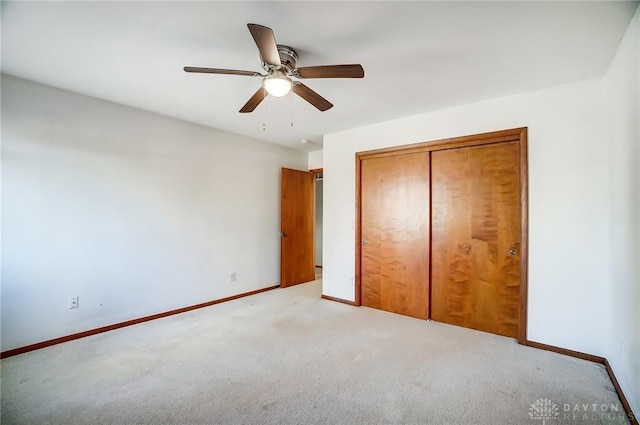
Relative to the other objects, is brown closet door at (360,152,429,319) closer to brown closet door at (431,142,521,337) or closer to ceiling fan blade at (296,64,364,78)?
brown closet door at (431,142,521,337)

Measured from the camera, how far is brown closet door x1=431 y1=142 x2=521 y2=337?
2.91m

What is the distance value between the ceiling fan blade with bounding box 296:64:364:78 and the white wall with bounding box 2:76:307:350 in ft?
8.00

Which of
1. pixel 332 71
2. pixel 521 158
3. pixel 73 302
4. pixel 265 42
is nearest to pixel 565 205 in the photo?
pixel 521 158

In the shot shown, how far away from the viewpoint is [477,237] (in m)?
3.10

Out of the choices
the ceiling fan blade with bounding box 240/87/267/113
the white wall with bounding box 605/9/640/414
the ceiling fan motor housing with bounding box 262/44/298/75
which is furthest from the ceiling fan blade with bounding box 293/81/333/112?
the white wall with bounding box 605/9/640/414

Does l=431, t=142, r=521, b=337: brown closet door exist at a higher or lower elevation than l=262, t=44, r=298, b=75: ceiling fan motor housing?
lower

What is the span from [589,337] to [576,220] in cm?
100

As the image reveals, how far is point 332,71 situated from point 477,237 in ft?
7.68

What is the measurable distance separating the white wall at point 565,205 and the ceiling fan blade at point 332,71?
189cm

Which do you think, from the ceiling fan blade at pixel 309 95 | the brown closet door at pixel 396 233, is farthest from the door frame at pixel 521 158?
the ceiling fan blade at pixel 309 95

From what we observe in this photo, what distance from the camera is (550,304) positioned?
8.72ft

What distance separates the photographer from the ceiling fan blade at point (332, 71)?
1.77 meters

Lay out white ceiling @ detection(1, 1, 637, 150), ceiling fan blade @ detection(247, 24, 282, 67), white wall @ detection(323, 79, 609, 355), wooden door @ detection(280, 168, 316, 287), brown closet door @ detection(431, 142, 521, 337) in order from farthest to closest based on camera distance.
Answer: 1. wooden door @ detection(280, 168, 316, 287)
2. brown closet door @ detection(431, 142, 521, 337)
3. white wall @ detection(323, 79, 609, 355)
4. white ceiling @ detection(1, 1, 637, 150)
5. ceiling fan blade @ detection(247, 24, 282, 67)

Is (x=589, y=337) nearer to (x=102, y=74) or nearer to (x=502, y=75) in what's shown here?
(x=502, y=75)
